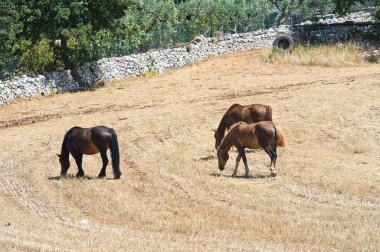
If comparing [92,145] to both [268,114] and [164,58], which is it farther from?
[164,58]

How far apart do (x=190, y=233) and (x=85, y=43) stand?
26023 mm

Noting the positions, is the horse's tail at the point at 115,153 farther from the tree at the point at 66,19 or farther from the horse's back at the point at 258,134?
the tree at the point at 66,19

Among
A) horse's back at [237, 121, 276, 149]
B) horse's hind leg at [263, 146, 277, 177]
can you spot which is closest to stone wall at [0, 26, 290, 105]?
horse's back at [237, 121, 276, 149]

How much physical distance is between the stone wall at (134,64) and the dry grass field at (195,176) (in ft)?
2.48

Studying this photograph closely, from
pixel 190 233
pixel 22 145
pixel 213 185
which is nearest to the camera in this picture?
pixel 190 233

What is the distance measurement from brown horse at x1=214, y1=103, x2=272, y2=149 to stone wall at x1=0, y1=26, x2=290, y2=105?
1434cm

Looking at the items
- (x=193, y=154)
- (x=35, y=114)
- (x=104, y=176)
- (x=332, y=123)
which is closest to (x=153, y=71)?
(x=35, y=114)

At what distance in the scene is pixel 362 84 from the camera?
3281 cm

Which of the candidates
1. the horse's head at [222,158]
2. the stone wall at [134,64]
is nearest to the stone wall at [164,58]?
the stone wall at [134,64]

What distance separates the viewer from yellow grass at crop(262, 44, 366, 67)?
39078mm

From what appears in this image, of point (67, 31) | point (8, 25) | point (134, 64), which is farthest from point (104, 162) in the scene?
point (134, 64)

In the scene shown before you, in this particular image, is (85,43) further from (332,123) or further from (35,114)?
(332,123)

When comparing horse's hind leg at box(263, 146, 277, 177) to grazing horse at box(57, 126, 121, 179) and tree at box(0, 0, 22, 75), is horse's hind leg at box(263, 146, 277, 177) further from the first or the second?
tree at box(0, 0, 22, 75)

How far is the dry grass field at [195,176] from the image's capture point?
1320 centimetres
